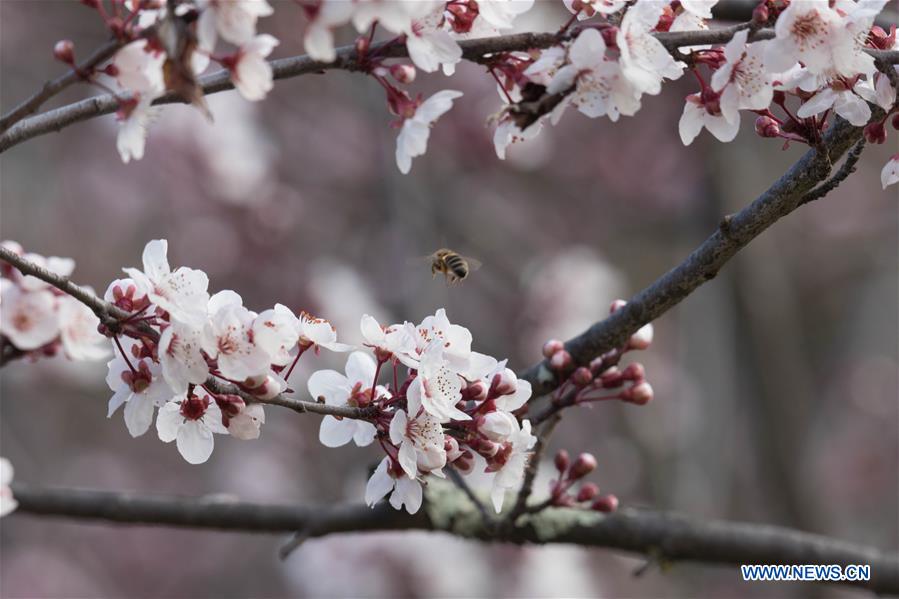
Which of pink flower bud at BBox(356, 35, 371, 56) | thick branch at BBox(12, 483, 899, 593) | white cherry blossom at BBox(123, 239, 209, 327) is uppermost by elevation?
pink flower bud at BBox(356, 35, 371, 56)

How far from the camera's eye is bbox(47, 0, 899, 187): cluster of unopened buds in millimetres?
1226

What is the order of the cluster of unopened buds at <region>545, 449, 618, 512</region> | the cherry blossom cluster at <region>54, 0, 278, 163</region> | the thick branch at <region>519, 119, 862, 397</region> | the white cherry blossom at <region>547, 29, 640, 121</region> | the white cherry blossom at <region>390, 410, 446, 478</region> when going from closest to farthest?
1. the cherry blossom cluster at <region>54, 0, 278, 163</region>
2. the white cherry blossom at <region>547, 29, 640, 121</region>
3. the white cherry blossom at <region>390, 410, 446, 478</region>
4. the thick branch at <region>519, 119, 862, 397</region>
5. the cluster of unopened buds at <region>545, 449, 618, 512</region>

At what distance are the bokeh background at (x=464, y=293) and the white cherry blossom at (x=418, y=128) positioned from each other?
7.93 ft

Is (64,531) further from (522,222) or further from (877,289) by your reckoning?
(877,289)

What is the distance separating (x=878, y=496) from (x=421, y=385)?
644 centimetres

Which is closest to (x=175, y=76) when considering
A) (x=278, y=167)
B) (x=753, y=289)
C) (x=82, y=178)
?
(x=753, y=289)

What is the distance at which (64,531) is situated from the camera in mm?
7762

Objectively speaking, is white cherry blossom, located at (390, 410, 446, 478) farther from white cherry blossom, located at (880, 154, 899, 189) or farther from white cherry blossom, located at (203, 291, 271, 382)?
white cherry blossom, located at (880, 154, 899, 189)

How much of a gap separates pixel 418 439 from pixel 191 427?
377 millimetres

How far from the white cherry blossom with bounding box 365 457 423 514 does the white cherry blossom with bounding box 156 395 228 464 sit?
0.25m

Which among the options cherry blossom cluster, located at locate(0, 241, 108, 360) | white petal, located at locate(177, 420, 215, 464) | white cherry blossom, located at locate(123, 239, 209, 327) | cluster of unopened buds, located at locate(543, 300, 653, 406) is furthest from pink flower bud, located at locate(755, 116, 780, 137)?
cherry blossom cluster, located at locate(0, 241, 108, 360)

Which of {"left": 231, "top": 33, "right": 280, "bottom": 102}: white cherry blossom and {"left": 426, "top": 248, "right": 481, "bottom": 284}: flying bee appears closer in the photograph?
{"left": 231, "top": 33, "right": 280, "bottom": 102}: white cherry blossom

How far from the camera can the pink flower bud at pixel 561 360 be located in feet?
6.19

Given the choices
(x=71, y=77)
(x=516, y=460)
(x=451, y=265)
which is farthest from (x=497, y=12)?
(x=451, y=265)
